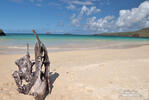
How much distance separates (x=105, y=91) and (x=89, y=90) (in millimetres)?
575

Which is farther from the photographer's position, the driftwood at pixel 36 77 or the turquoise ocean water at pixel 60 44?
the turquoise ocean water at pixel 60 44

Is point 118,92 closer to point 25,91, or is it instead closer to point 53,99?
point 53,99

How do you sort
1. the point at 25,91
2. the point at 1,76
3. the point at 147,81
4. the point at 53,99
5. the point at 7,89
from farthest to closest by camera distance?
the point at 1,76, the point at 147,81, the point at 7,89, the point at 25,91, the point at 53,99

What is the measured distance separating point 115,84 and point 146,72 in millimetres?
2422

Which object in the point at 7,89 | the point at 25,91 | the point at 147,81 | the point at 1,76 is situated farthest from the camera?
the point at 1,76

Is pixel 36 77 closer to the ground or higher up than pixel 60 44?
higher up


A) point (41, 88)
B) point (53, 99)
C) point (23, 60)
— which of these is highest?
point (23, 60)

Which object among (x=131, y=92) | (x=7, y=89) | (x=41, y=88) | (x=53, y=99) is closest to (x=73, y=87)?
(x=53, y=99)

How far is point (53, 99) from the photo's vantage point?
3.78 m

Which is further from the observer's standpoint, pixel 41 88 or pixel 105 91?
pixel 105 91

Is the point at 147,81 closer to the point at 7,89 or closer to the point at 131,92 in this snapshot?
the point at 131,92

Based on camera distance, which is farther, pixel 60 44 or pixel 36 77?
pixel 60 44

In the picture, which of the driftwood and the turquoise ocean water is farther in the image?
the turquoise ocean water

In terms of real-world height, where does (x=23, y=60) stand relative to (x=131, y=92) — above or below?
above
